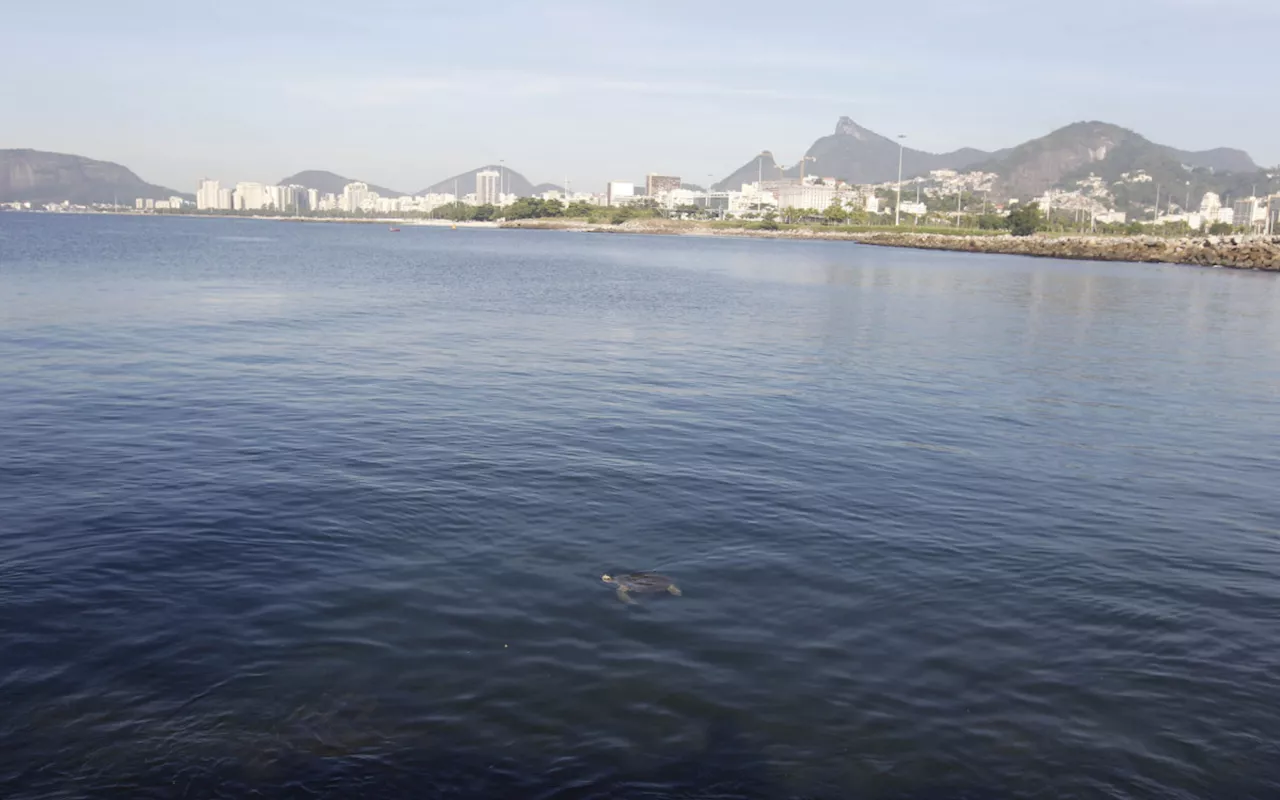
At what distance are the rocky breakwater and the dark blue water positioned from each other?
212 ft

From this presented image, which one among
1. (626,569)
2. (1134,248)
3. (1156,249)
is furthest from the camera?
(1134,248)

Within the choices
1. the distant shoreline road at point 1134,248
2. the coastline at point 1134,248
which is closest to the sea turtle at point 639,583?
the coastline at point 1134,248

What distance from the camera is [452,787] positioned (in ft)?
20.1

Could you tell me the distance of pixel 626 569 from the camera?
32.1ft

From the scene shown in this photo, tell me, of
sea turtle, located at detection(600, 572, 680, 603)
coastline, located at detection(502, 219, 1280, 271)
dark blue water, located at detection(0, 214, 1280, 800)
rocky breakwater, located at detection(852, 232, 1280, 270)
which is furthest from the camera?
coastline, located at detection(502, 219, 1280, 271)

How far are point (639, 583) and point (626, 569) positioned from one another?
469 millimetres

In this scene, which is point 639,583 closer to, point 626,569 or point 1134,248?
point 626,569

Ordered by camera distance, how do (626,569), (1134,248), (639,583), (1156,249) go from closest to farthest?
(639,583)
(626,569)
(1156,249)
(1134,248)

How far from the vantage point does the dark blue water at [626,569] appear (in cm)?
661

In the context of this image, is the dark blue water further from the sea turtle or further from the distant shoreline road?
the distant shoreline road

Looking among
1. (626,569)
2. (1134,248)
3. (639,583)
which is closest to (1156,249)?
(1134,248)

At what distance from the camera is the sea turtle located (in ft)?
30.0

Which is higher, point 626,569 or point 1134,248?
point 1134,248

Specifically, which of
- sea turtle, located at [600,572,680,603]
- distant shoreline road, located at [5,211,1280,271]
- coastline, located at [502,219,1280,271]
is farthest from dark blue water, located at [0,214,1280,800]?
coastline, located at [502,219,1280,271]
